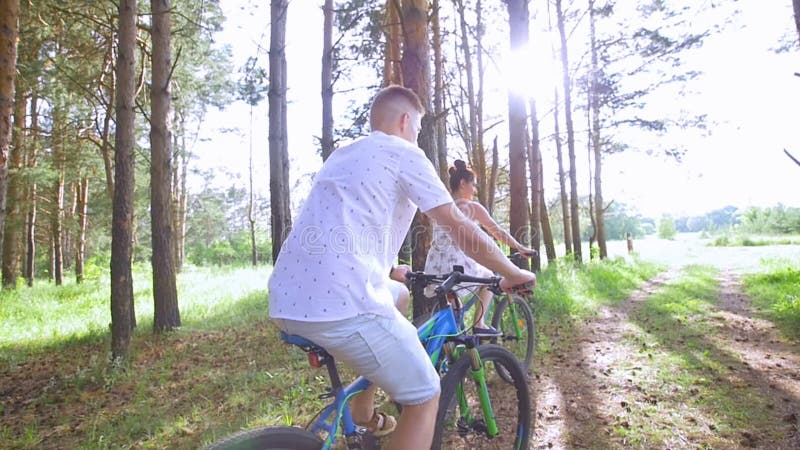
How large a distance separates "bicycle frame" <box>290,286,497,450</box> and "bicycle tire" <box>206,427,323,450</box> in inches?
3.0

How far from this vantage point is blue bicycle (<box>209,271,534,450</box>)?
1.65 m

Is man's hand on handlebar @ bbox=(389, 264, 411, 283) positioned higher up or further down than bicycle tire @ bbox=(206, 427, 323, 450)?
higher up

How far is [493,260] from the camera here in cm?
193

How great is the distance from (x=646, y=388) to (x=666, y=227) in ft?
156

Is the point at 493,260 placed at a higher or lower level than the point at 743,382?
higher

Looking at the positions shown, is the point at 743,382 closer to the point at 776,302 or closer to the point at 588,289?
the point at 776,302

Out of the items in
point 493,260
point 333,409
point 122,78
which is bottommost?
point 333,409

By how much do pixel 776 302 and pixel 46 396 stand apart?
10127 mm

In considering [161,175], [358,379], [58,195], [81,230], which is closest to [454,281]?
[358,379]

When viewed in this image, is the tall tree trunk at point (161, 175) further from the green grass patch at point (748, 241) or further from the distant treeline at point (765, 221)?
the distant treeline at point (765, 221)

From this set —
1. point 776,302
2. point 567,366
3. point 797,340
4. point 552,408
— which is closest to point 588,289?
point 776,302

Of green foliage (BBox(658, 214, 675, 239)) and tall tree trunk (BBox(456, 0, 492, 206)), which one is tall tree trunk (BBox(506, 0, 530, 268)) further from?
green foliage (BBox(658, 214, 675, 239))

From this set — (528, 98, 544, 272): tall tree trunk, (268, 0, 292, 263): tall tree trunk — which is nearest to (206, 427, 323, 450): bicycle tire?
(268, 0, 292, 263): tall tree trunk

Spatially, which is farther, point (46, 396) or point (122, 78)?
point (122, 78)
